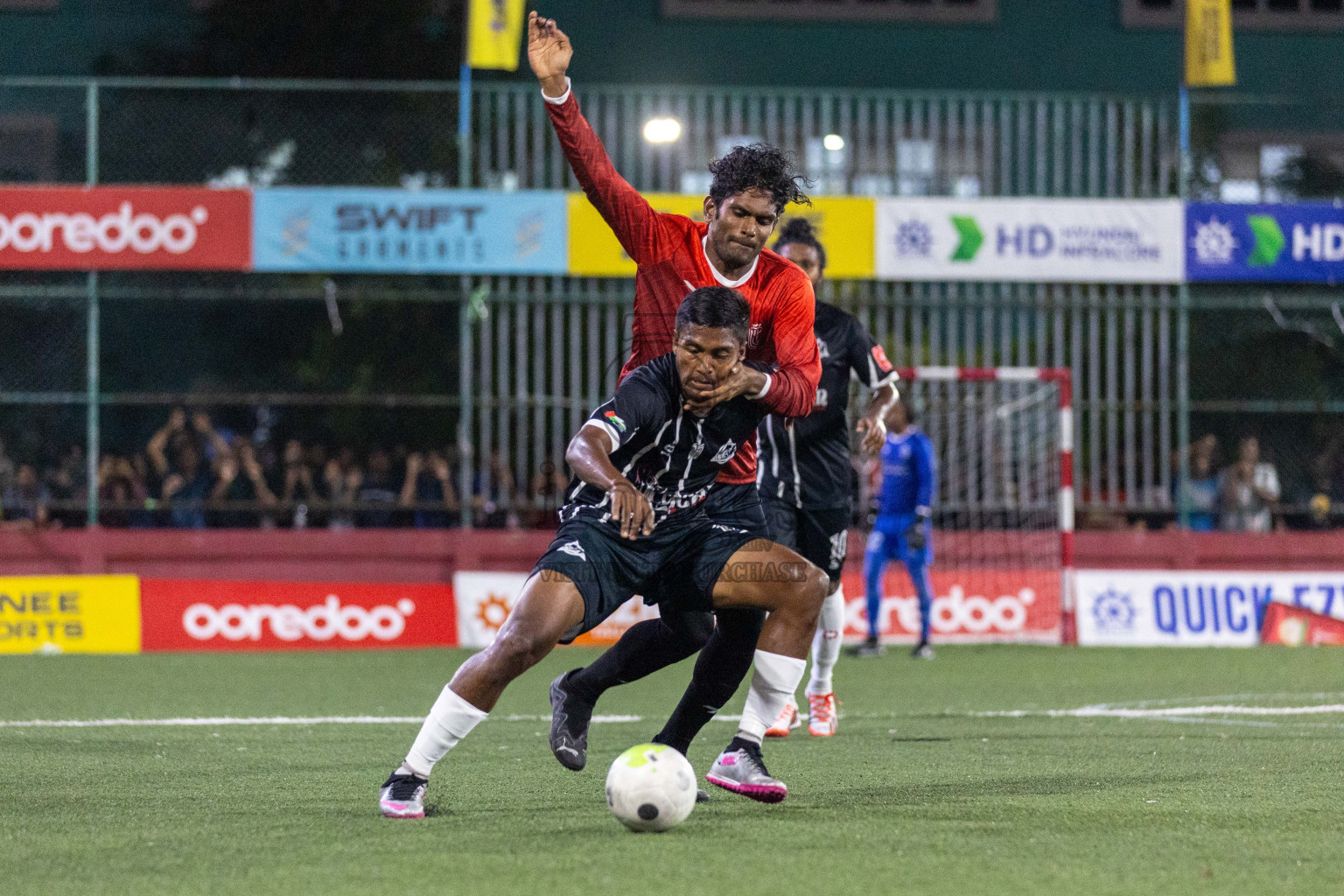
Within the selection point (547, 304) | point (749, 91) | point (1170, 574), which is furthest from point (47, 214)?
point (1170, 574)

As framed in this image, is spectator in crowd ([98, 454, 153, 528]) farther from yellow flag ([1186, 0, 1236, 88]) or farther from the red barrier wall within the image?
yellow flag ([1186, 0, 1236, 88])

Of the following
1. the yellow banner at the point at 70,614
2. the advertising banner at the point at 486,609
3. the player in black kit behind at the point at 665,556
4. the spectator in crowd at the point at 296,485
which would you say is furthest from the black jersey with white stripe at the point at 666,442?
the spectator in crowd at the point at 296,485

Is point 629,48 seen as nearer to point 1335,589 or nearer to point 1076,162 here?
point 1076,162

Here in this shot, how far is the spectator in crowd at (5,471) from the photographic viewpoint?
16.5 meters

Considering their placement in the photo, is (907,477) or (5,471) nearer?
(907,477)

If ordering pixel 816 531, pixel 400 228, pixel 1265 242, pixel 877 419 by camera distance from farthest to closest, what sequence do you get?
1. pixel 1265 242
2. pixel 400 228
3. pixel 816 531
4. pixel 877 419

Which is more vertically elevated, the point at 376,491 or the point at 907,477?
the point at 907,477

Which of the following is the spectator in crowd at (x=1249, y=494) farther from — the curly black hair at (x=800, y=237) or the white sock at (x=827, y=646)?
the curly black hair at (x=800, y=237)

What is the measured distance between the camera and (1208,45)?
55.3 ft

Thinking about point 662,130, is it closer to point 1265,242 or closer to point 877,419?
point 1265,242

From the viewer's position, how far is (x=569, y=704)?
234 inches

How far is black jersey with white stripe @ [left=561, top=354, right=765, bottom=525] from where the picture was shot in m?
5.48

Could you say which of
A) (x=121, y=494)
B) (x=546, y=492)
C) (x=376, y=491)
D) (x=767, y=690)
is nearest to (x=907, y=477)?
(x=546, y=492)

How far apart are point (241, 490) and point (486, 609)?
9.82ft
